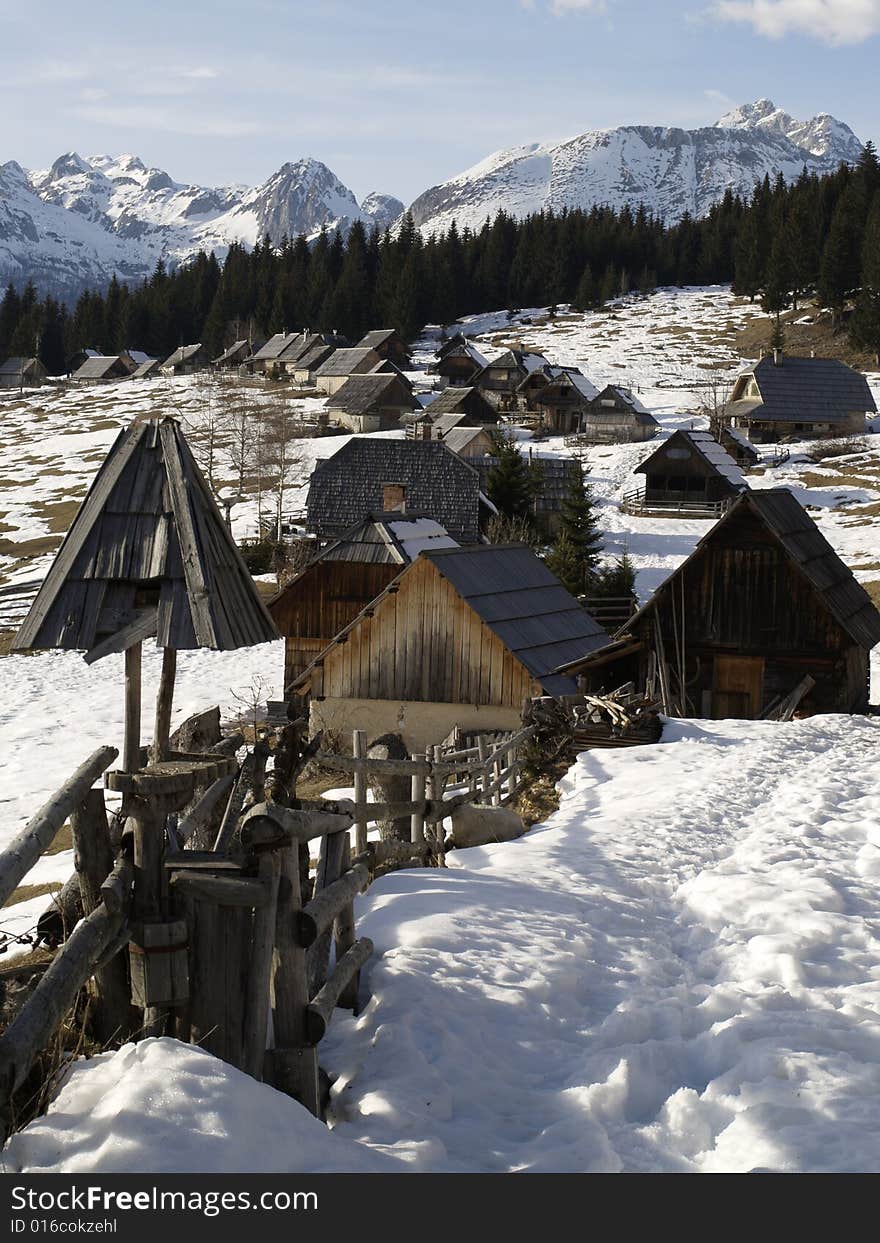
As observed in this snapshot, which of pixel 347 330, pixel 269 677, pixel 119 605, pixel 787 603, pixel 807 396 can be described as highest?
pixel 347 330

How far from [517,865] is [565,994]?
10.6 feet

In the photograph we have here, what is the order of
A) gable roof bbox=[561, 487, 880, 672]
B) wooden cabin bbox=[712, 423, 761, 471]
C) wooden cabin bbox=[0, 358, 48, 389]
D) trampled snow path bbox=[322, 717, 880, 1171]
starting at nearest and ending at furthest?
trampled snow path bbox=[322, 717, 880, 1171]
gable roof bbox=[561, 487, 880, 672]
wooden cabin bbox=[712, 423, 761, 471]
wooden cabin bbox=[0, 358, 48, 389]

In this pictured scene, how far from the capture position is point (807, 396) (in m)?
77.8

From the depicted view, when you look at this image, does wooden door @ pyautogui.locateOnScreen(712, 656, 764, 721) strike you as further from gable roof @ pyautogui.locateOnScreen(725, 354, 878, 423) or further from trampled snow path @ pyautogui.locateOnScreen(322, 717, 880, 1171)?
gable roof @ pyautogui.locateOnScreen(725, 354, 878, 423)

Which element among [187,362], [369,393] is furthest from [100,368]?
[369,393]

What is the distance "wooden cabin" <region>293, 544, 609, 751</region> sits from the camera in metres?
25.8

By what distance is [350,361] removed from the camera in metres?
104

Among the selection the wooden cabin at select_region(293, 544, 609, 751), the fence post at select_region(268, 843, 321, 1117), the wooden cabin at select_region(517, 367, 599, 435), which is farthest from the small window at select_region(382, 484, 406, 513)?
the wooden cabin at select_region(517, 367, 599, 435)

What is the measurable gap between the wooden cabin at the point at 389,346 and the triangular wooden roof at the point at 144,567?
102 metres

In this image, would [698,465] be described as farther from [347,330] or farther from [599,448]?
[347,330]

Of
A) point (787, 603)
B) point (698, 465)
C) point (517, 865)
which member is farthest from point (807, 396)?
point (517, 865)

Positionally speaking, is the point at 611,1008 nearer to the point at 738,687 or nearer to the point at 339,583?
the point at 738,687

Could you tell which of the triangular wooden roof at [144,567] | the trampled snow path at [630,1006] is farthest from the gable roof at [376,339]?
the triangular wooden roof at [144,567]

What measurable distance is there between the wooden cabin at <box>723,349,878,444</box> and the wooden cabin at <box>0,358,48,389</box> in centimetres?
8177
